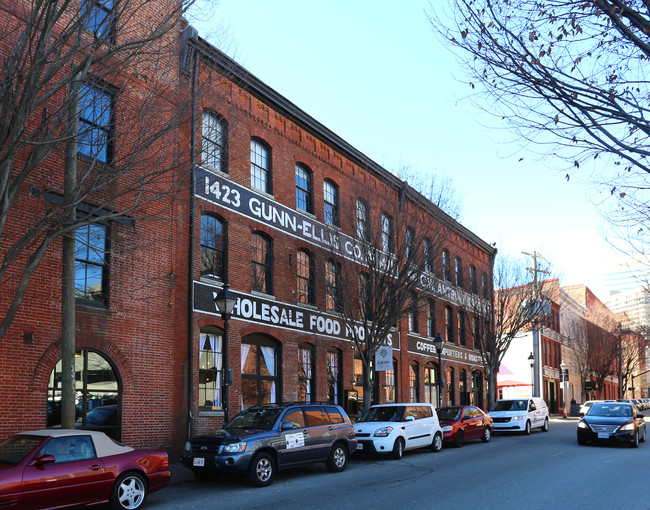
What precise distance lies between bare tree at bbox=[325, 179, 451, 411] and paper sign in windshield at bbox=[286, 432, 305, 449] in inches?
268

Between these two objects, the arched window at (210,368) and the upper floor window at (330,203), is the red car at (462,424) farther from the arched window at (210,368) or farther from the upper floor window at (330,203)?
the upper floor window at (330,203)

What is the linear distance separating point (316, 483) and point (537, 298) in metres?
23.7

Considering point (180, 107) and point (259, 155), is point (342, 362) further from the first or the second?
point (180, 107)

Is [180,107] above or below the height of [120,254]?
above

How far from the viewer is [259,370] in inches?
781

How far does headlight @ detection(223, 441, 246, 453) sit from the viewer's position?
40.0ft

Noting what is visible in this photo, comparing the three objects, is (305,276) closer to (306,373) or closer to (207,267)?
(306,373)

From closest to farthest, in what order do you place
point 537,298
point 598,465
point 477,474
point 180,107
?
point 180,107 < point 477,474 < point 598,465 < point 537,298

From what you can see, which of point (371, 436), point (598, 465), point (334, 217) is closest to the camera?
point (598, 465)

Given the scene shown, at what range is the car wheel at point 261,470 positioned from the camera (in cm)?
1220

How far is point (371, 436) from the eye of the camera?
16938 millimetres

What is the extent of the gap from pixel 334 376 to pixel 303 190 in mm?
6981

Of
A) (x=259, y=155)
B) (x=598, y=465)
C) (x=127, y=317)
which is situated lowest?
(x=598, y=465)

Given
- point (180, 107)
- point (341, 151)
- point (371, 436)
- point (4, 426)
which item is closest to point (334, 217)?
point (341, 151)
